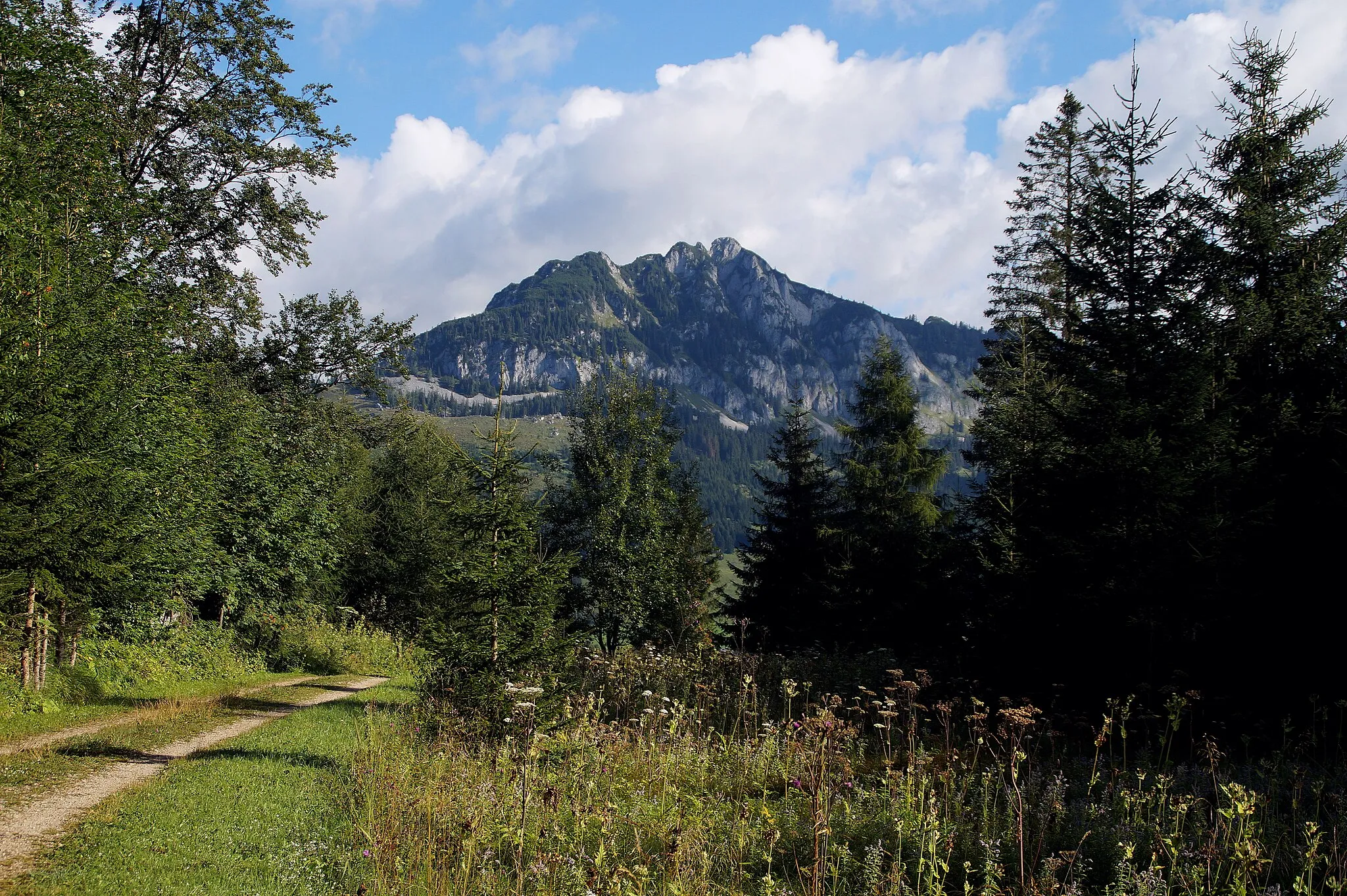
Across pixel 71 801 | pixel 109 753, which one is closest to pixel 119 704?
pixel 109 753

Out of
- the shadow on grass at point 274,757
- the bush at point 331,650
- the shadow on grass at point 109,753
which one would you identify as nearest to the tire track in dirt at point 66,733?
the shadow on grass at point 109,753

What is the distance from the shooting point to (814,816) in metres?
3.46

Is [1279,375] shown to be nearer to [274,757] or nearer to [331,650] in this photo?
[274,757]

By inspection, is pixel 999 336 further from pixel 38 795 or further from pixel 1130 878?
pixel 38 795

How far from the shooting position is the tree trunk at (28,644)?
11969mm

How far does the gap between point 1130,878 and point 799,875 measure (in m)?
2.03

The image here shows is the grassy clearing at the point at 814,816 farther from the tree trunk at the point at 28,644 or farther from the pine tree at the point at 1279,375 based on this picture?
the tree trunk at the point at 28,644

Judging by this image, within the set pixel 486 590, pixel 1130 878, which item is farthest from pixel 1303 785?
pixel 486 590

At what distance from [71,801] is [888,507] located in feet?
69.2

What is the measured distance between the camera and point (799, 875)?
17.0 feet

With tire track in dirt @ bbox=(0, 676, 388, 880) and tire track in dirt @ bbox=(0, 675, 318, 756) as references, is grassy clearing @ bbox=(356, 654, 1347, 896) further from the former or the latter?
tire track in dirt @ bbox=(0, 675, 318, 756)

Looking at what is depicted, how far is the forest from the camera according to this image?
18.7 feet

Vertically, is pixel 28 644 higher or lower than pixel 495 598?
lower

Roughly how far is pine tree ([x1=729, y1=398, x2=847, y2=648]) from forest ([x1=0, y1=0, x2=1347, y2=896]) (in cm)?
175
